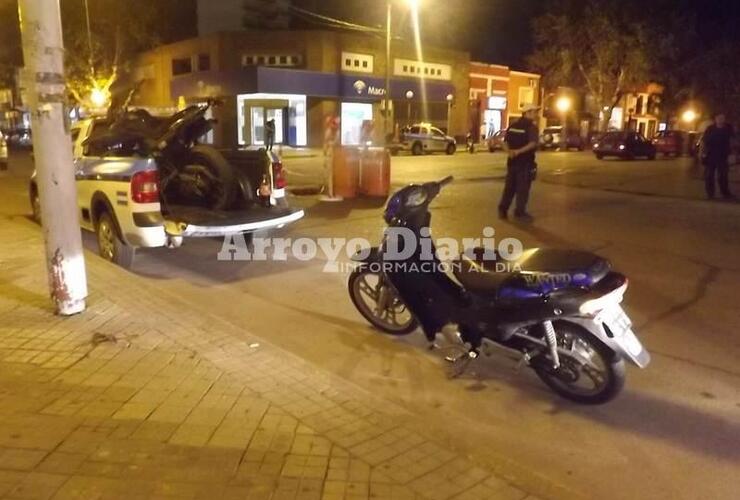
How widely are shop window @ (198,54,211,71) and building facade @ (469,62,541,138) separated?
1729 centimetres

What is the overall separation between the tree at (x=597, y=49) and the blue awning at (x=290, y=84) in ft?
35.9

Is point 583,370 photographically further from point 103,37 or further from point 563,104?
point 563,104

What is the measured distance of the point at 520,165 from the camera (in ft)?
36.8

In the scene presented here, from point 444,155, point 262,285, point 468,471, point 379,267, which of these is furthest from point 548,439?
point 444,155

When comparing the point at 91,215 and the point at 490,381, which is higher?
the point at 91,215

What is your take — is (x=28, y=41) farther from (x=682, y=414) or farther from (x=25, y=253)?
(x=682, y=414)

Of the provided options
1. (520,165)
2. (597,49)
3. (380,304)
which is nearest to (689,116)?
(597,49)

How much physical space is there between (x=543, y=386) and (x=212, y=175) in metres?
5.23

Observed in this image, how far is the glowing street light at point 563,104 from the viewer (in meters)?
52.0

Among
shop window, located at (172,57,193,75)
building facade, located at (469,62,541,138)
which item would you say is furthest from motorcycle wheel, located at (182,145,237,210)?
building facade, located at (469,62,541,138)

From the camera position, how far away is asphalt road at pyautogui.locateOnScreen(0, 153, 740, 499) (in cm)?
383

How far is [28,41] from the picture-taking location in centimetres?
516

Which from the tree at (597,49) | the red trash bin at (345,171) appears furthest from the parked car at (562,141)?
the red trash bin at (345,171)

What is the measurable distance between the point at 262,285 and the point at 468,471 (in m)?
Result: 4.32
